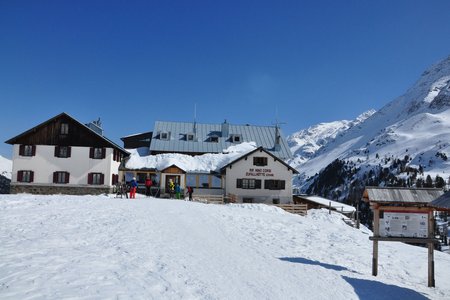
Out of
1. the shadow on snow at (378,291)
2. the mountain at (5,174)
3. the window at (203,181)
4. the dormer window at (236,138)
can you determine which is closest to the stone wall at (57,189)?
the window at (203,181)

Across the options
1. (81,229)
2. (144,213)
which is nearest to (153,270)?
(81,229)

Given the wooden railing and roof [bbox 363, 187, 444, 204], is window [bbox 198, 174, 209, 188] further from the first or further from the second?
roof [bbox 363, 187, 444, 204]

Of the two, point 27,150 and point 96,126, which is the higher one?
point 96,126

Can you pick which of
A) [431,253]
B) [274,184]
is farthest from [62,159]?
[431,253]

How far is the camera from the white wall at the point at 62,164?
39.2m

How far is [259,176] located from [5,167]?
63907 millimetres

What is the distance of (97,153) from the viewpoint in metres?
40.1

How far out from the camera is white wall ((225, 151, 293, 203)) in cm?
4491

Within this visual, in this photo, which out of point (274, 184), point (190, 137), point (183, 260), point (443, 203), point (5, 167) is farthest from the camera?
point (5, 167)

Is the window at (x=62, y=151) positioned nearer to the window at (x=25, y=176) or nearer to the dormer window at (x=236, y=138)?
the window at (x=25, y=176)

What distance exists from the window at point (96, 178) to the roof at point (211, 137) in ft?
55.5

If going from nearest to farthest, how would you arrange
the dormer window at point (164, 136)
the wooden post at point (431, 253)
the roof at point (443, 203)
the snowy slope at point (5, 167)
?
the roof at point (443, 203) < the wooden post at point (431, 253) < the dormer window at point (164, 136) < the snowy slope at point (5, 167)

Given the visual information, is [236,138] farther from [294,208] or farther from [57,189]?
[57,189]

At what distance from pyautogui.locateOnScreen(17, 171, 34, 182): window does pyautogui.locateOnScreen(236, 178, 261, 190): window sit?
22608mm
